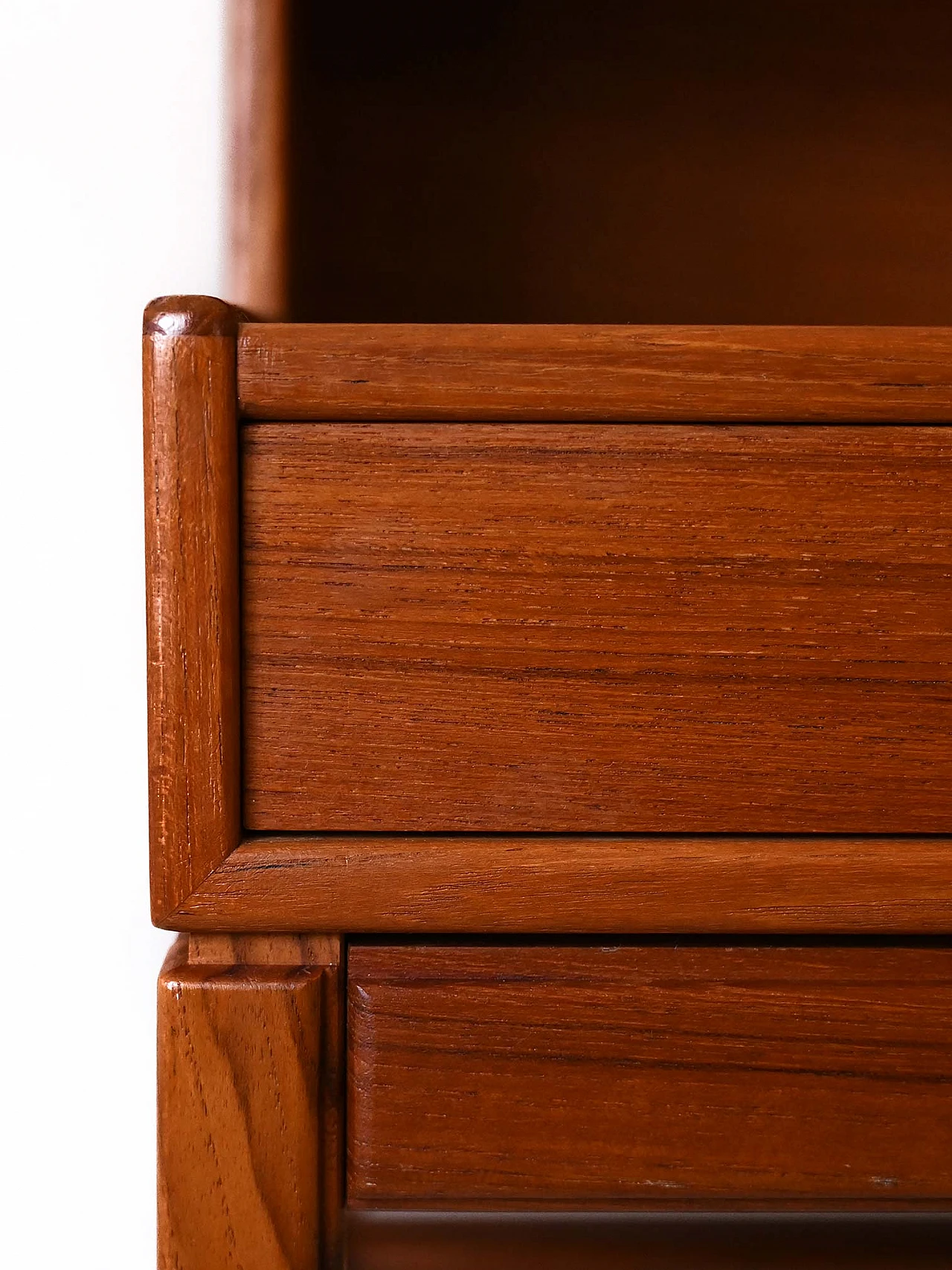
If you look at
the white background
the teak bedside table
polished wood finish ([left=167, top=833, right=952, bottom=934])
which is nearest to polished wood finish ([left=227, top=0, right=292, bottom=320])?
→ the teak bedside table

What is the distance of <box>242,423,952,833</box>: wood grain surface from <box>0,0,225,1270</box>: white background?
34 centimetres

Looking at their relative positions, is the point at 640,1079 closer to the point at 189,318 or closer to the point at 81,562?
the point at 189,318

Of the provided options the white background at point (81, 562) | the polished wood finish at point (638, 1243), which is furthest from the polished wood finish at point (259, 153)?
the polished wood finish at point (638, 1243)

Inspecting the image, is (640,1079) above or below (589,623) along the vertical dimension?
below

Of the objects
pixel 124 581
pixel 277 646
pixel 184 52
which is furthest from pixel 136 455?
pixel 277 646

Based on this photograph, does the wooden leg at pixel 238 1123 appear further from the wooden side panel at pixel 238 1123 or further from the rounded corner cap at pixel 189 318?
the rounded corner cap at pixel 189 318

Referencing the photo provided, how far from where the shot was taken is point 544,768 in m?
0.29

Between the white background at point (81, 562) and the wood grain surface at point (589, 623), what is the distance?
0.34 meters

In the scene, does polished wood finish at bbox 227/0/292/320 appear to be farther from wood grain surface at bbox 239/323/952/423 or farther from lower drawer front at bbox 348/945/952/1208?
lower drawer front at bbox 348/945/952/1208

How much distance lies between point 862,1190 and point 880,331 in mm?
245

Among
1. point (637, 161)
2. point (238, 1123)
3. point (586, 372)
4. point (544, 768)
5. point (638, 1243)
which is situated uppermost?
point (637, 161)

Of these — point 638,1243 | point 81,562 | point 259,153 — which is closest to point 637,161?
point 259,153

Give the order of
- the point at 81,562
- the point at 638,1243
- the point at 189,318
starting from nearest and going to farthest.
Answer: the point at 189,318 < the point at 638,1243 < the point at 81,562

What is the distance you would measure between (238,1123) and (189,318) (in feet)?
0.74
